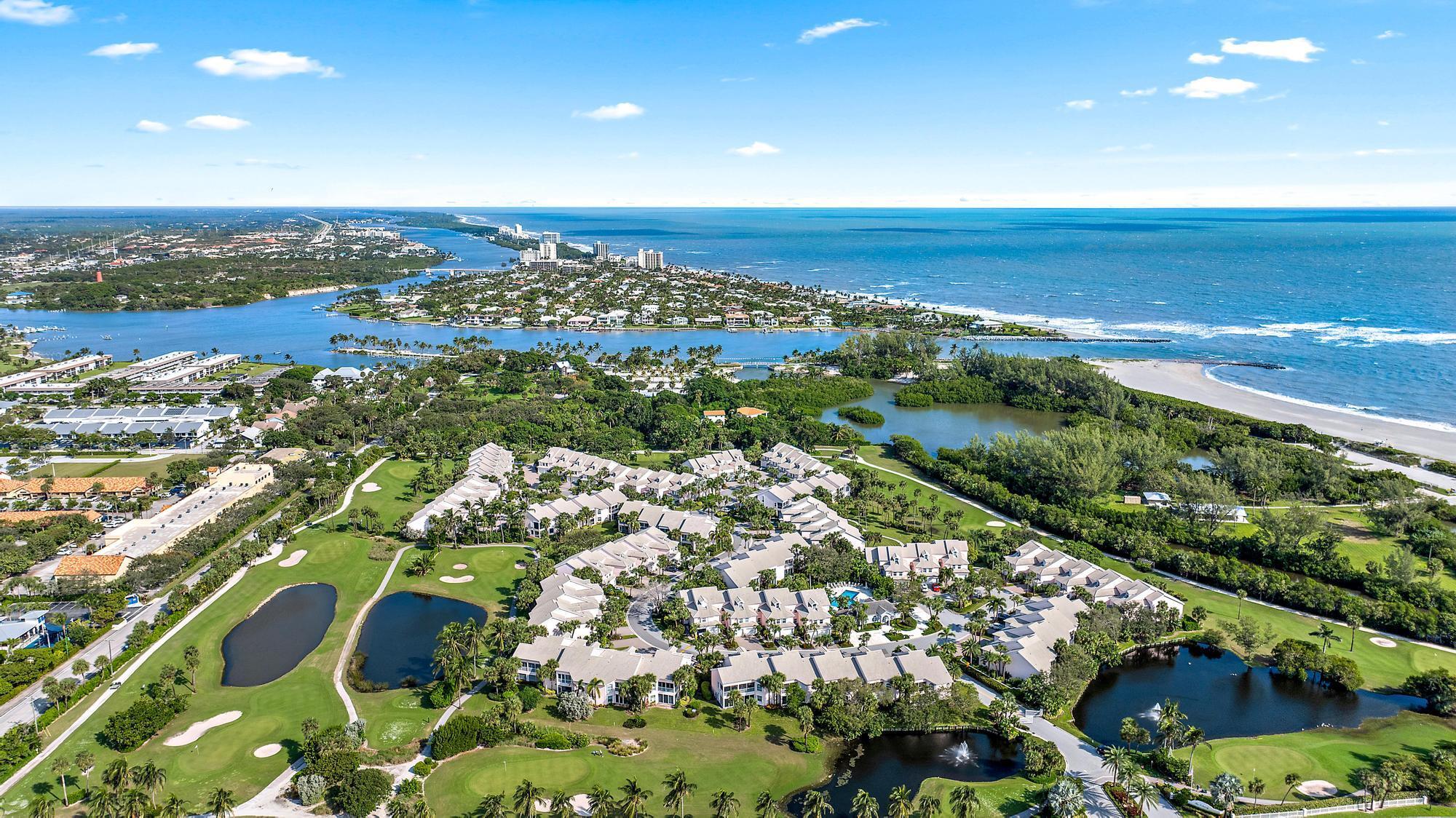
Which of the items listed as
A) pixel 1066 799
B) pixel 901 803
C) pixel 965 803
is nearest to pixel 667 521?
pixel 901 803

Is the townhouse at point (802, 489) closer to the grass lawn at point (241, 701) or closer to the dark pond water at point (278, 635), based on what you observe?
the grass lawn at point (241, 701)

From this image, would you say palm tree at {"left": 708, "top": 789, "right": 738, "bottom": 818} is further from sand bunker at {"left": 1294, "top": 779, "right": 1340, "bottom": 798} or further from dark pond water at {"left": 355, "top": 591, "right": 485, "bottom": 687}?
sand bunker at {"left": 1294, "top": 779, "right": 1340, "bottom": 798}

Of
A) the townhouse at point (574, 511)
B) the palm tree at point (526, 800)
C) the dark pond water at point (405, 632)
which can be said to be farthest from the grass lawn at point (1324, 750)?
the townhouse at point (574, 511)

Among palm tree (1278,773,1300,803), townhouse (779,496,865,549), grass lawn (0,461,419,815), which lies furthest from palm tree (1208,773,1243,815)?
grass lawn (0,461,419,815)


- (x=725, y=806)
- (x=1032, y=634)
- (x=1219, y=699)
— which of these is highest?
(x=1032, y=634)

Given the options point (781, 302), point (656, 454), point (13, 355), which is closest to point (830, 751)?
point (656, 454)

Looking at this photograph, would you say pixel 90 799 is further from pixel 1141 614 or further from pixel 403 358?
pixel 403 358

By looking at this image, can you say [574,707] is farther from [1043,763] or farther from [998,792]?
[1043,763]
